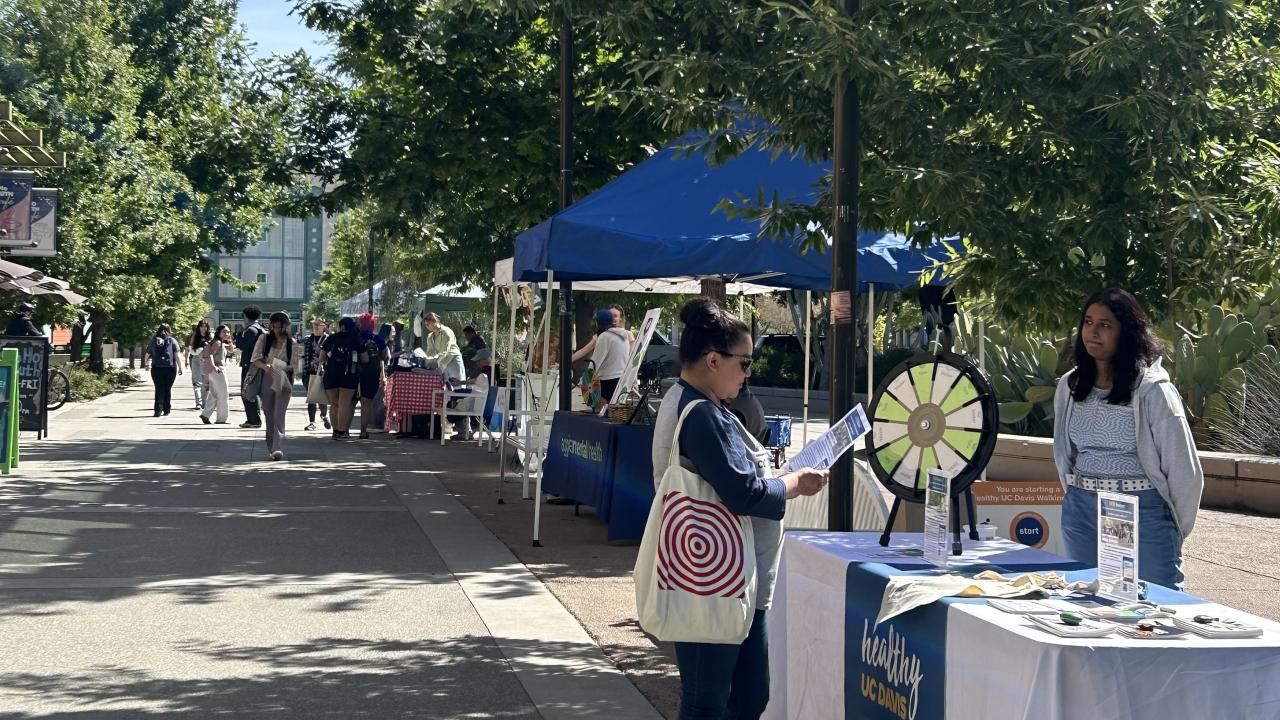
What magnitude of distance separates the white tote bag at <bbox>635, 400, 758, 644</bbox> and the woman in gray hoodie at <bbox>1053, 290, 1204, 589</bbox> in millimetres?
1624

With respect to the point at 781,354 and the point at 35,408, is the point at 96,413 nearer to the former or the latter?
the point at 35,408

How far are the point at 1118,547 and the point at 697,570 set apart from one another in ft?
3.90

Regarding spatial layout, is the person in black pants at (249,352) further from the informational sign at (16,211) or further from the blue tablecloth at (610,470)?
the blue tablecloth at (610,470)

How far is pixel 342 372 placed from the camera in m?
20.0

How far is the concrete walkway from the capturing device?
239 inches

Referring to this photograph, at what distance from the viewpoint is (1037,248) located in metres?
Answer: 6.38

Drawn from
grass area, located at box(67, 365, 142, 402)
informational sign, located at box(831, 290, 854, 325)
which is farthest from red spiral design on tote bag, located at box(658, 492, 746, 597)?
grass area, located at box(67, 365, 142, 402)

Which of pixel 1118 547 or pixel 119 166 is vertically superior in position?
pixel 119 166

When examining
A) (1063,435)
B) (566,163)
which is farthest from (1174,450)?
(566,163)

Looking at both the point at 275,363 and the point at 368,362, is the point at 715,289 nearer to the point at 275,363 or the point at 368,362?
the point at 275,363

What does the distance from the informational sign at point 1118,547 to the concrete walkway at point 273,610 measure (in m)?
2.57

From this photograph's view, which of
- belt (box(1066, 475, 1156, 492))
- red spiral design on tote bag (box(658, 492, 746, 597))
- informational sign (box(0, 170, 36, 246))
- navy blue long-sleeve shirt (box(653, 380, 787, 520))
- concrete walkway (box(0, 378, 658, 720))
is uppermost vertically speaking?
informational sign (box(0, 170, 36, 246))

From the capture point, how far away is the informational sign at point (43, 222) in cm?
2433

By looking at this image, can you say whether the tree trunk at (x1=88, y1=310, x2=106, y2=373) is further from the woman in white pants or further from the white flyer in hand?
the white flyer in hand
